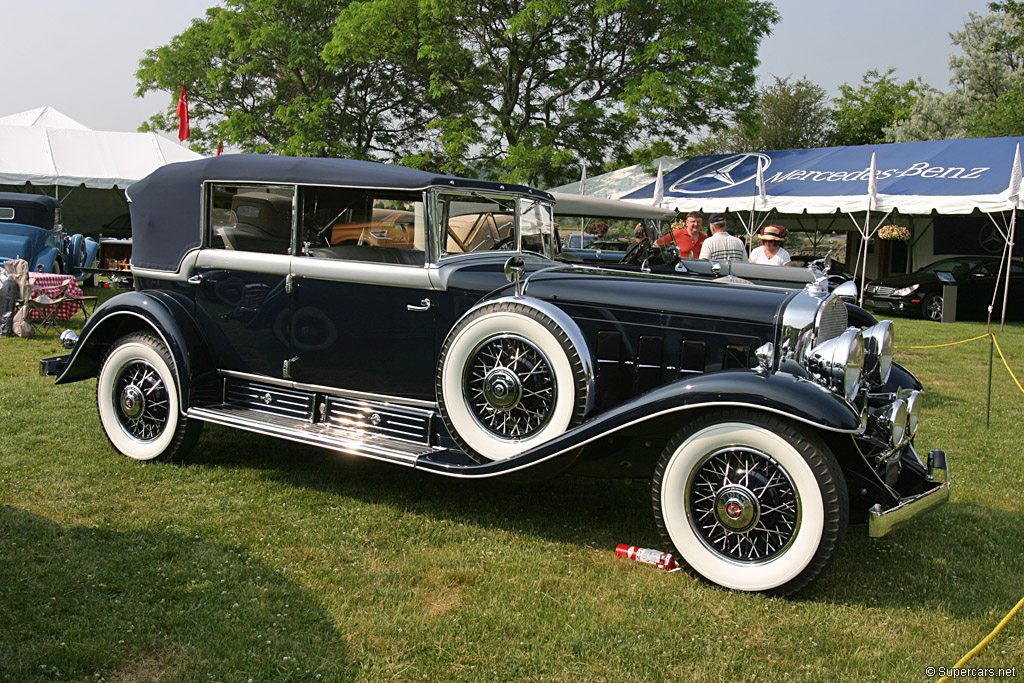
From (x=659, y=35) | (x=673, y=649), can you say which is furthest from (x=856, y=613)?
(x=659, y=35)

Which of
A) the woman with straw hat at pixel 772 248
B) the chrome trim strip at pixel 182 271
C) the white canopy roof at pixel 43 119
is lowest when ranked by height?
the chrome trim strip at pixel 182 271

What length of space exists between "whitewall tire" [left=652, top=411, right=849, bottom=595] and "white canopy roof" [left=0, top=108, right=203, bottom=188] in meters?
17.7

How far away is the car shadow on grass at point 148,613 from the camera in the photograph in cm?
289

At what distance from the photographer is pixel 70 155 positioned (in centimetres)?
1881

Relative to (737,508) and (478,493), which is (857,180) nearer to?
(478,493)

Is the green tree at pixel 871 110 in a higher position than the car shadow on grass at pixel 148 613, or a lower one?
higher

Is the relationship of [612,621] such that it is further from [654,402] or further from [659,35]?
[659,35]

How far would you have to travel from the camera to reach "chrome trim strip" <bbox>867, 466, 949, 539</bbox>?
340cm

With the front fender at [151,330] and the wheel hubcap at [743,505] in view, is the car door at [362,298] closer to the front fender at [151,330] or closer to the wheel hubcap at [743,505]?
the front fender at [151,330]

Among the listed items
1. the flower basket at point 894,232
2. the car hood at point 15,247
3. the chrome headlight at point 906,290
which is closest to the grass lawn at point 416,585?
the car hood at point 15,247

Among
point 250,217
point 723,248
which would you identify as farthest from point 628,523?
point 723,248

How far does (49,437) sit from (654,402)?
4.41 metres

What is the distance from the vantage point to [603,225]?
22.0m

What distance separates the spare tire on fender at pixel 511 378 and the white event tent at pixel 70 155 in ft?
54.8
